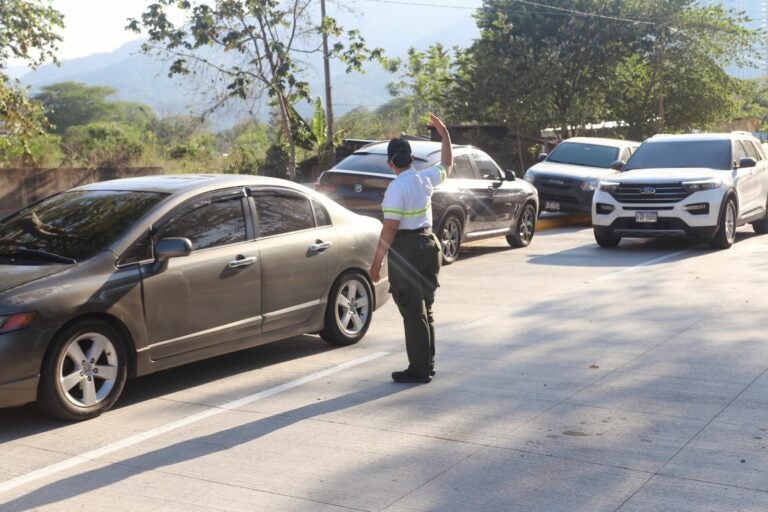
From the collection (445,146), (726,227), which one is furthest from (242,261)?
(726,227)

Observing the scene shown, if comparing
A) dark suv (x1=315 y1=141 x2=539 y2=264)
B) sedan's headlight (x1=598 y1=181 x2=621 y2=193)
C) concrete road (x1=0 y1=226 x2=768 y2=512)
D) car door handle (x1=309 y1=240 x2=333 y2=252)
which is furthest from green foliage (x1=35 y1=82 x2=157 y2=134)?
concrete road (x1=0 y1=226 x2=768 y2=512)

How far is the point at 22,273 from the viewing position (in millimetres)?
6629

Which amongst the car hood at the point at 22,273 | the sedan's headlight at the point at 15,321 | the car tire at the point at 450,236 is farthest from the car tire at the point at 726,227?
the sedan's headlight at the point at 15,321

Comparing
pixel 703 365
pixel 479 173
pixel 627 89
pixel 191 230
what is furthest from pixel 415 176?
pixel 627 89

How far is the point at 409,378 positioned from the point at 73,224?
266 centimetres

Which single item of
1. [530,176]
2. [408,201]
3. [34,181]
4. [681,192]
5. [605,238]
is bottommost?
[605,238]

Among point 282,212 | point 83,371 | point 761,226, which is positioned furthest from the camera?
point 761,226

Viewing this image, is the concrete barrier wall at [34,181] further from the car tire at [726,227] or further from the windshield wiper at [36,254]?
the windshield wiper at [36,254]

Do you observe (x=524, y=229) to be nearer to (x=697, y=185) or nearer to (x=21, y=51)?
(x=697, y=185)

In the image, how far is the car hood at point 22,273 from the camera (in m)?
6.46

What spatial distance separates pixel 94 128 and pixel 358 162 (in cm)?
4842

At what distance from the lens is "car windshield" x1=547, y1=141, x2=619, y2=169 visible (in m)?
22.0

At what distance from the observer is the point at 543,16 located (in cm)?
3672

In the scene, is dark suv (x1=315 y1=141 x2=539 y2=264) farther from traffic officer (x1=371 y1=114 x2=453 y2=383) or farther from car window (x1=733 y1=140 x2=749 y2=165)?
traffic officer (x1=371 y1=114 x2=453 y2=383)
